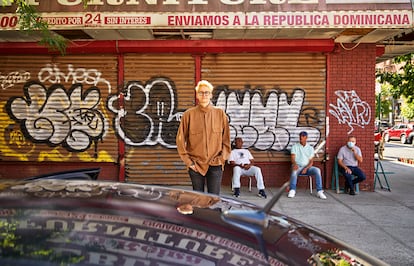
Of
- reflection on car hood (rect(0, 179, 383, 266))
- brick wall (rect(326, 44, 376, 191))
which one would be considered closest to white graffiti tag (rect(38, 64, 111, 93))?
brick wall (rect(326, 44, 376, 191))

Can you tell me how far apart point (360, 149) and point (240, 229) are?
7998mm

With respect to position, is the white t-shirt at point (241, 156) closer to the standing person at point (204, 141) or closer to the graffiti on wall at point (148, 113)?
the graffiti on wall at point (148, 113)

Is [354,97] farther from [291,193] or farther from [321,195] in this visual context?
[291,193]

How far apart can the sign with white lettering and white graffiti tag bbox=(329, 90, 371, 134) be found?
2107mm

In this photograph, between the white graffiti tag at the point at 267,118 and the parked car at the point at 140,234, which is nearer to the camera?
the parked car at the point at 140,234

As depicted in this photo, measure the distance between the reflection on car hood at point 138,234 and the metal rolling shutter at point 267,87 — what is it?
7.09m

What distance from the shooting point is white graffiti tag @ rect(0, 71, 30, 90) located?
9.34 meters

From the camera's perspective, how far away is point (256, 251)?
5.41ft

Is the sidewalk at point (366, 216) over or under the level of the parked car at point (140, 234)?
under

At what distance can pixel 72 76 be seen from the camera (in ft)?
30.6

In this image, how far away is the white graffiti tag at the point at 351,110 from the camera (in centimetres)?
911

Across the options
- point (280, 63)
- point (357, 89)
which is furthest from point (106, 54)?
point (357, 89)

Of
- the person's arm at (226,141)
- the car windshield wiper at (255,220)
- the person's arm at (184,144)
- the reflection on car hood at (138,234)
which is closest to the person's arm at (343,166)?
the person's arm at (226,141)

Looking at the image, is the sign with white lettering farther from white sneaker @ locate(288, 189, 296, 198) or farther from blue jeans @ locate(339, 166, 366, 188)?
white sneaker @ locate(288, 189, 296, 198)
